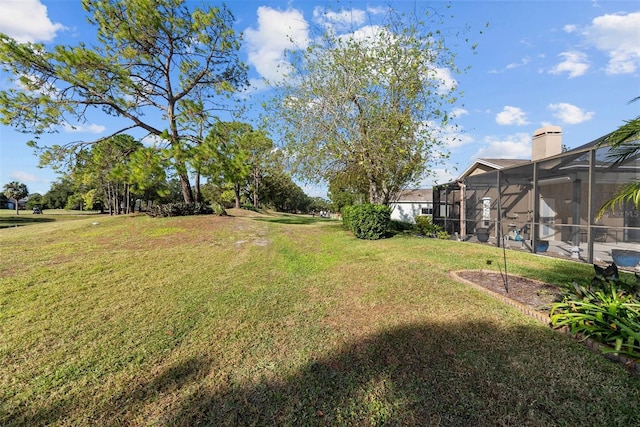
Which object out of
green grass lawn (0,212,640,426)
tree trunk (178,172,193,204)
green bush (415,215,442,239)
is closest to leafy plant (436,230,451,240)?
green bush (415,215,442,239)

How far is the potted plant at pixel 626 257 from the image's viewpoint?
6385mm

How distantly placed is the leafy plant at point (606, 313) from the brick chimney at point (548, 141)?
30.6 feet

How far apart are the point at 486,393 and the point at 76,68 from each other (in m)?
16.1

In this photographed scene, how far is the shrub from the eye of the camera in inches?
505

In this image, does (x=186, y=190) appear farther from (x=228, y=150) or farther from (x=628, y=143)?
(x=628, y=143)

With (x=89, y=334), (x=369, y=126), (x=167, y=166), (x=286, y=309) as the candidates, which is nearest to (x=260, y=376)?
(x=286, y=309)

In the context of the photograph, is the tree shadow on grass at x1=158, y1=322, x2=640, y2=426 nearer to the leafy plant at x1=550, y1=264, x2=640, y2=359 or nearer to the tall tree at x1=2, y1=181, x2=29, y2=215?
the leafy plant at x1=550, y1=264, x2=640, y2=359

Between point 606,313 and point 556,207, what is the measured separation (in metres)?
11.0

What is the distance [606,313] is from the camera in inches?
112

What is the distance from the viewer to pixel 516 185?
10758mm

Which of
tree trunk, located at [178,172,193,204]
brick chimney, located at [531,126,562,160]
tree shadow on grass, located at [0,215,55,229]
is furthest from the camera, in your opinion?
tree shadow on grass, located at [0,215,55,229]

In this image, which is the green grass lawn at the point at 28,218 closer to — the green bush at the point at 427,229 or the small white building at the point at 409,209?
the green bush at the point at 427,229

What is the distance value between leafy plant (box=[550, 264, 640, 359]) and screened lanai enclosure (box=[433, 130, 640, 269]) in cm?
220

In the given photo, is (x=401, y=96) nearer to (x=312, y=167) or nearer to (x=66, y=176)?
(x=312, y=167)
